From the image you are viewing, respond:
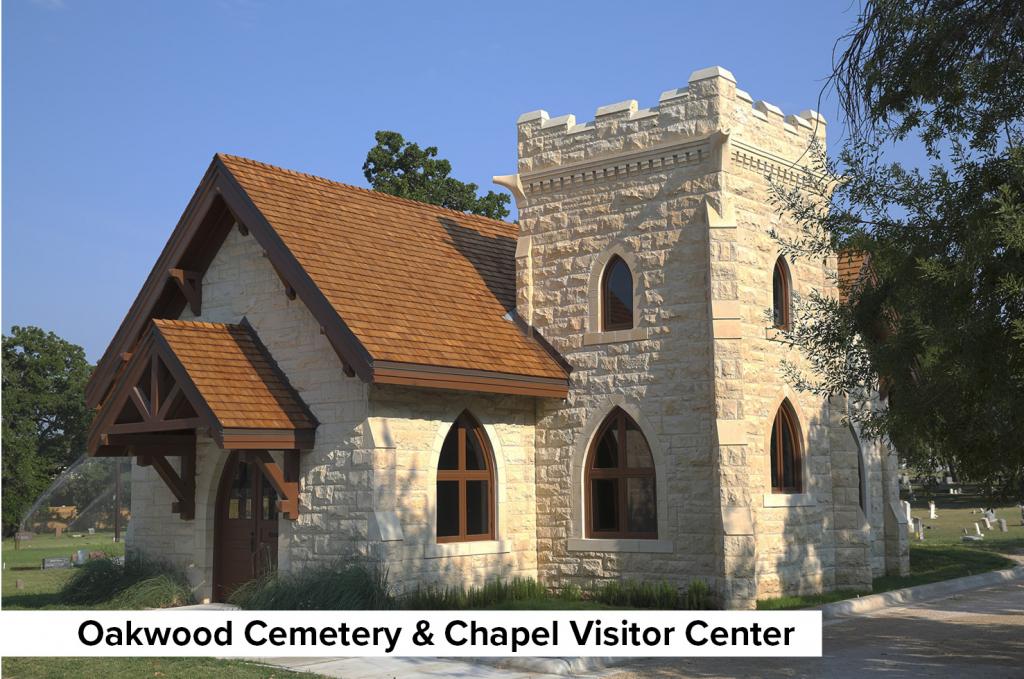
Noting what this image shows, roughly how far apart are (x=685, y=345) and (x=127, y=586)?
30.9ft

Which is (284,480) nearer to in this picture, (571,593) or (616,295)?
(571,593)

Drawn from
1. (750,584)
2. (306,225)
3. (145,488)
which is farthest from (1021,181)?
(145,488)

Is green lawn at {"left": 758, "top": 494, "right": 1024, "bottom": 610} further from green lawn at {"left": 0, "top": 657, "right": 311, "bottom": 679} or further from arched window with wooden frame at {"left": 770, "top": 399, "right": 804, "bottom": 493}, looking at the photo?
green lawn at {"left": 0, "top": 657, "right": 311, "bottom": 679}

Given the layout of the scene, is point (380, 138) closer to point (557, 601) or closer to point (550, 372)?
point (550, 372)

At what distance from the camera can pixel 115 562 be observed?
16984mm

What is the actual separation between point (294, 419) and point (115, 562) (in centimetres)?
481

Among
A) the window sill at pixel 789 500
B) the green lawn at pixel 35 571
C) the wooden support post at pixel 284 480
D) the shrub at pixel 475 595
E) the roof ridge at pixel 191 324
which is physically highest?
the roof ridge at pixel 191 324

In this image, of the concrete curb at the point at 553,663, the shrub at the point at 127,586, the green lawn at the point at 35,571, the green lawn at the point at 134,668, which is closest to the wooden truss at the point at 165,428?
the shrub at the point at 127,586

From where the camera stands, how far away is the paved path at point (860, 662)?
1050 cm

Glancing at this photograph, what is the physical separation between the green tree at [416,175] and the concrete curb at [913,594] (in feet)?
75.7

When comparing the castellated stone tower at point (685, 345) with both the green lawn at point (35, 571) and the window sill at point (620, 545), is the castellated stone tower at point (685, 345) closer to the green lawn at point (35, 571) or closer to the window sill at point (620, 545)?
the window sill at point (620, 545)

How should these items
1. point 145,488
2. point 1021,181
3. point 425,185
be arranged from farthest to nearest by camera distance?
point 425,185, point 145,488, point 1021,181

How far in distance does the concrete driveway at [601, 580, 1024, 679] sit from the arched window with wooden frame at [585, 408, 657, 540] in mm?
3254
